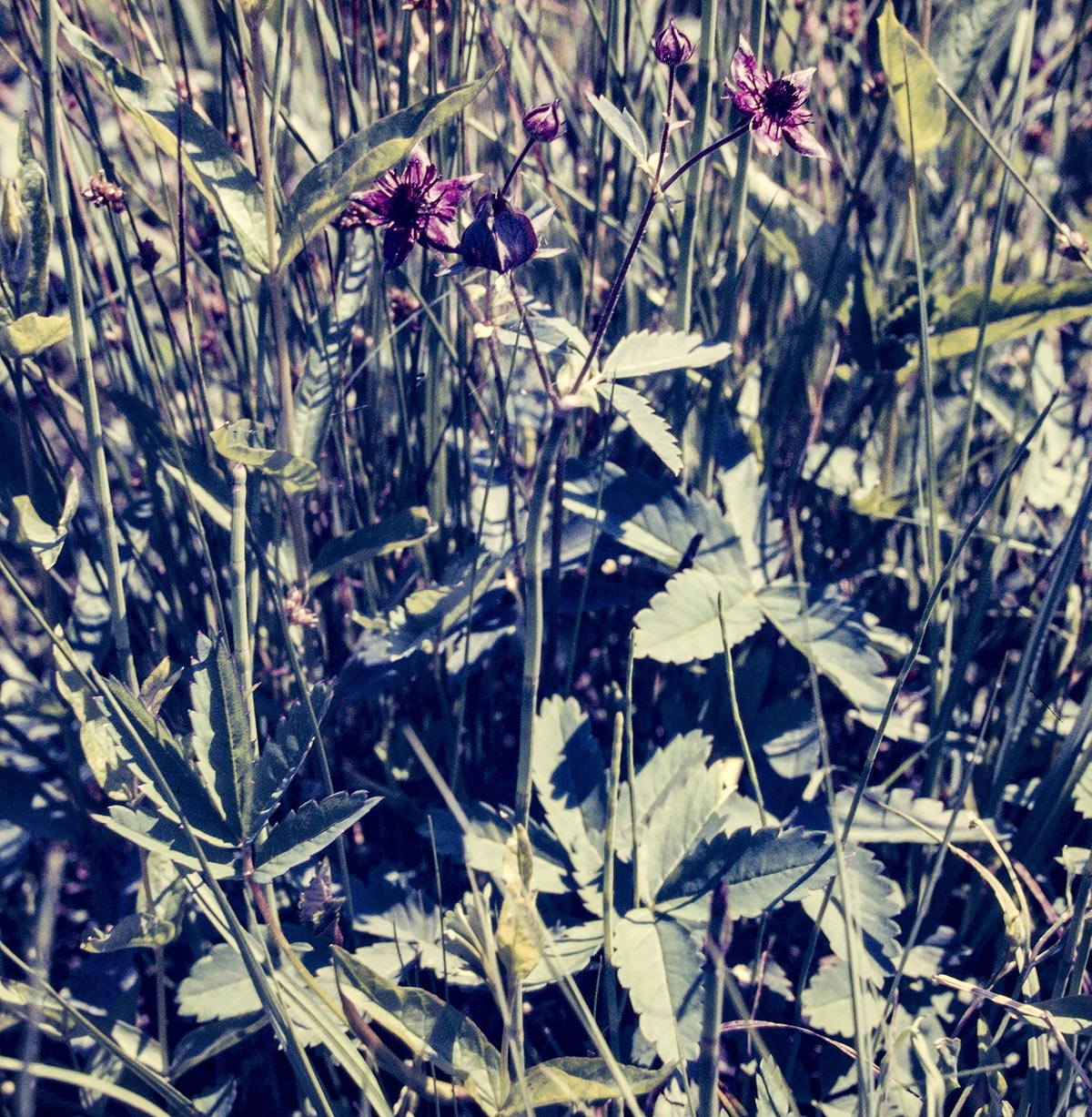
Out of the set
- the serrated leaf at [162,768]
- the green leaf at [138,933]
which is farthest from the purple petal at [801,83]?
the green leaf at [138,933]

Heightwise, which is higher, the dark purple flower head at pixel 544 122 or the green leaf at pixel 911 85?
the green leaf at pixel 911 85

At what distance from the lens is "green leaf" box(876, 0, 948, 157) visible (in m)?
1.02

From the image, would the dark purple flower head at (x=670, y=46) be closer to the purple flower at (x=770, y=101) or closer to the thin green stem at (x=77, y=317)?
the purple flower at (x=770, y=101)

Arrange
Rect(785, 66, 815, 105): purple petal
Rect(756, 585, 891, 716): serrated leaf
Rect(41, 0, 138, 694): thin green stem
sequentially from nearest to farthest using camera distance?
Rect(41, 0, 138, 694): thin green stem
Rect(785, 66, 815, 105): purple petal
Rect(756, 585, 891, 716): serrated leaf

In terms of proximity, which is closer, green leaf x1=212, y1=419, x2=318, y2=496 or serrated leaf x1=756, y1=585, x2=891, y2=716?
green leaf x1=212, y1=419, x2=318, y2=496

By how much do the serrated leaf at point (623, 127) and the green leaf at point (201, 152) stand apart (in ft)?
1.15

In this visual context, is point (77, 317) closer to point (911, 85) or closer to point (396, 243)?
point (396, 243)

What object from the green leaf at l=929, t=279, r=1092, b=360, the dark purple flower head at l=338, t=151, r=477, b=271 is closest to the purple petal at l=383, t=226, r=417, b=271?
the dark purple flower head at l=338, t=151, r=477, b=271

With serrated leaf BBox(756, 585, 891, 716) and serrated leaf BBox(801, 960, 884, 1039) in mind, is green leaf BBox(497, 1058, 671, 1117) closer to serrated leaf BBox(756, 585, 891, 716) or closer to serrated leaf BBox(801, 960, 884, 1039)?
serrated leaf BBox(801, 960, 884, 1039)

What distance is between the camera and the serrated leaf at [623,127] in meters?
0.82

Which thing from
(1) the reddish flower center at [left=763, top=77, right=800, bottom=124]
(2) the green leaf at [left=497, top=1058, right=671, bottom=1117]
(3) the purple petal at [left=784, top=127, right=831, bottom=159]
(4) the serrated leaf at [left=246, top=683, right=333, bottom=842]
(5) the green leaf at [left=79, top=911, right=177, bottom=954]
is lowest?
(2) the green leaf at [left=497, top=1058, right=671, bottom=1117]

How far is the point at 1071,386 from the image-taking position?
64.9 inches

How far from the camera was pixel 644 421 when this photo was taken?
90cm

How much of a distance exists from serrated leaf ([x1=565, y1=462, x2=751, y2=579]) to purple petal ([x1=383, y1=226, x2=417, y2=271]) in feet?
1.25
